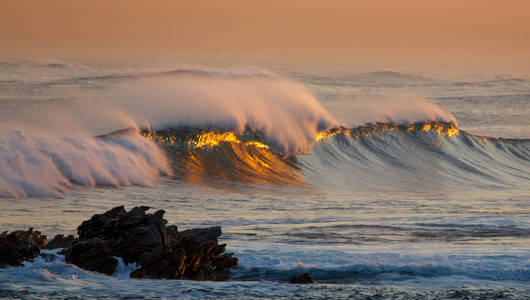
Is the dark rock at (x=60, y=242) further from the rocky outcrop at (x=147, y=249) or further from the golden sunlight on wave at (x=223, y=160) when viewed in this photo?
the golden sunlight on wave at (x=223, y=160)

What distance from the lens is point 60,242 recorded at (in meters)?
11.0

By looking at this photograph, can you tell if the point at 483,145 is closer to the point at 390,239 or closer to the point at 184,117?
the point at 184,117

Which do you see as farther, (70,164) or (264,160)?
(264,160)

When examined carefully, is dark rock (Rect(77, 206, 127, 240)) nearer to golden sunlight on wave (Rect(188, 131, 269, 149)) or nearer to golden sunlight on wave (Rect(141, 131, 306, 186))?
golden sunlight on wave (Rect(141, 131, 306, 186))

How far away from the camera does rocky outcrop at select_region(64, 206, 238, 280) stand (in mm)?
10000

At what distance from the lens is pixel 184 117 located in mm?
23781

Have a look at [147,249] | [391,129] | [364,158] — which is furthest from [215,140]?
[147,249]

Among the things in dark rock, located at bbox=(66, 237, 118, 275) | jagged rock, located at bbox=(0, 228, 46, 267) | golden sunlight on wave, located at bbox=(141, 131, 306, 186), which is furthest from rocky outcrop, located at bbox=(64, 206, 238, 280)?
golden sunlight on wave, located at bbox=(141, 131, 306, 186)

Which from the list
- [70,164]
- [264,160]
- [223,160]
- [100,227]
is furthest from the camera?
[264,160]

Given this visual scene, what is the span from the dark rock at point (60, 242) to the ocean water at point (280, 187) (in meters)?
0.81

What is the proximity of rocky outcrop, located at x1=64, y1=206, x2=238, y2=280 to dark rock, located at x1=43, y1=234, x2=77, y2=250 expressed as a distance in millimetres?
527

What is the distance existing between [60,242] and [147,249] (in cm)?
158

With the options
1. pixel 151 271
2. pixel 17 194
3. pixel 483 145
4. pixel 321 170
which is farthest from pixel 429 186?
pixel 151 271

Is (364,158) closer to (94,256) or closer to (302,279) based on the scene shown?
(302,279)
